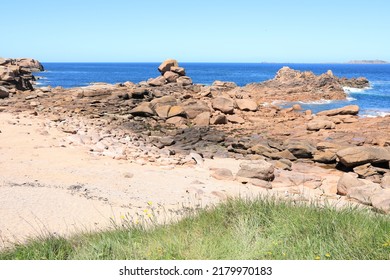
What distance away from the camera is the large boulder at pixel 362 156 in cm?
1547

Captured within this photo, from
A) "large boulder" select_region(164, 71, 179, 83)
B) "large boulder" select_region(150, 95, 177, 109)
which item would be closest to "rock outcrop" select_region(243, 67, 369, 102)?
"large boulder" select_region(164, 71, 179, 83)

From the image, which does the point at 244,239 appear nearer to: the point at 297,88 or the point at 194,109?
the point at 194,109

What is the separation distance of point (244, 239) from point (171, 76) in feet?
114

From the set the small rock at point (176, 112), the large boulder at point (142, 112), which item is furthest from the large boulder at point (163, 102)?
the small rock at point (176, 112)

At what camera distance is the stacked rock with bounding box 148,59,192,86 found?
37656mm

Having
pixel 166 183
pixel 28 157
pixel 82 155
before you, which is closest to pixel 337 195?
pixel 166 183

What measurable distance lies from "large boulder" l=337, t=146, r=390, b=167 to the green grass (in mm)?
9588

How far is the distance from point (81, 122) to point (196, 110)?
23.4 ft

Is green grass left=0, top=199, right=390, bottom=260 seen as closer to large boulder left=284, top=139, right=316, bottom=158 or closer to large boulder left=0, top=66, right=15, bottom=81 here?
large boulder left=284, top=139, right=316, bottom=158

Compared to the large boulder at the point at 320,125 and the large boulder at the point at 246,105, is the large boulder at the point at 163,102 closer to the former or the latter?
the large boulder at the point at 246,105

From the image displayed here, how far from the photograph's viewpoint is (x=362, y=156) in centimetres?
1559

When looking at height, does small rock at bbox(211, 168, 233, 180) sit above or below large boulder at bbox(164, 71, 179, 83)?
below

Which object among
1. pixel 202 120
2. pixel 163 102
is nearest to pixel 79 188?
pixel 202 120

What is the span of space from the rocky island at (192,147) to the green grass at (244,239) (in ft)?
4.88
